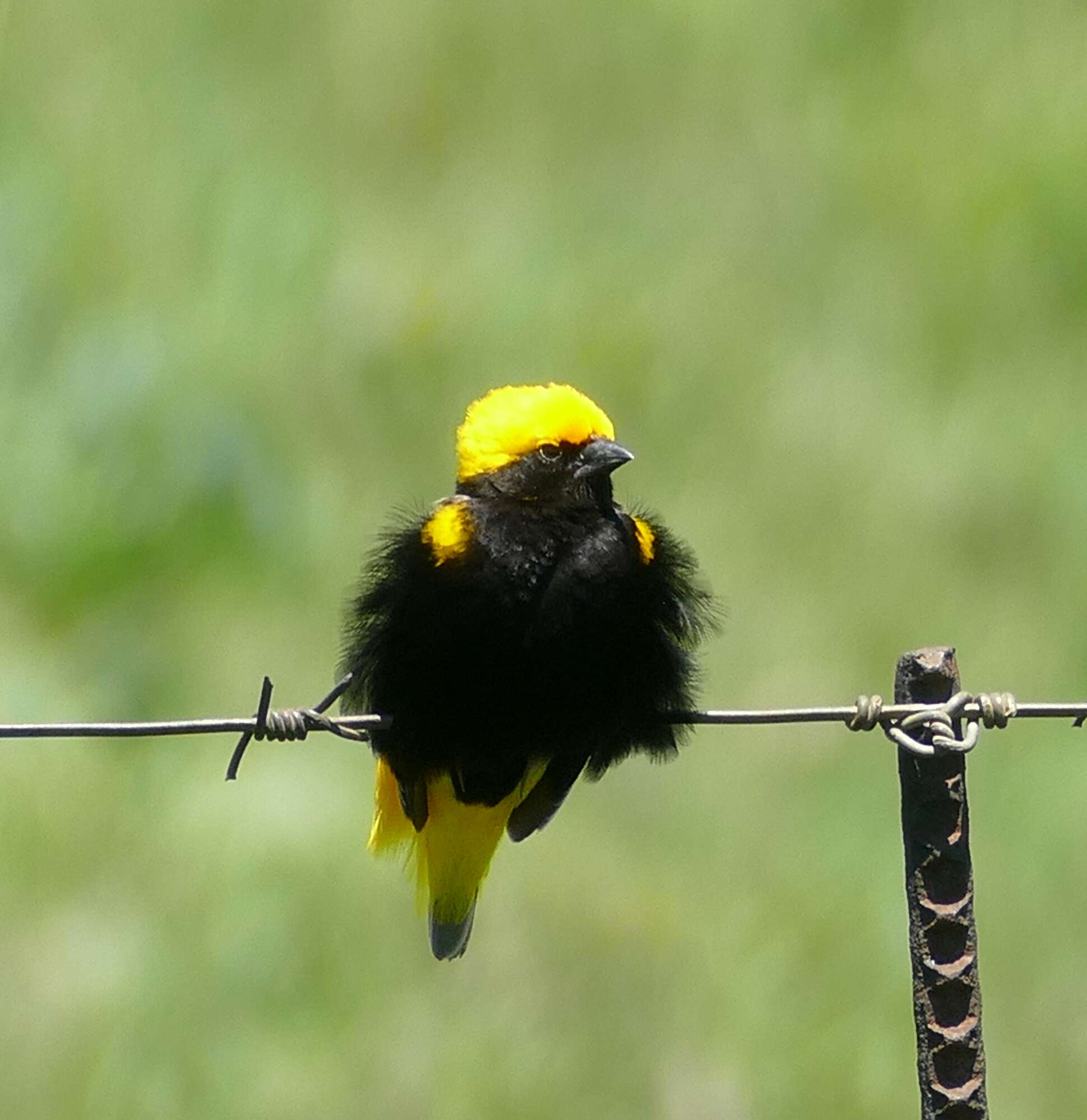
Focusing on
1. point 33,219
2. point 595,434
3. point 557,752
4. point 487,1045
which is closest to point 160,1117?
point 487,1045

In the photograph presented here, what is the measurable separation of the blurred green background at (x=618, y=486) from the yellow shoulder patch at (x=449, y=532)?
61.8 inches

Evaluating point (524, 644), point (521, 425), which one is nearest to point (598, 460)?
point (521, 425)

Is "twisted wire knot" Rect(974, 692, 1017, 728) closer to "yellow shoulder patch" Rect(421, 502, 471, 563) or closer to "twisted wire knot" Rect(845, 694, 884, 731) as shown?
"twisted wire knot" Rect(845, 694, 884, 731)

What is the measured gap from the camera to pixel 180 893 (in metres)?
5.65

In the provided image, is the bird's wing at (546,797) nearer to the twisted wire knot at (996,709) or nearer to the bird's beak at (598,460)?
the bird's beak at (598,460)

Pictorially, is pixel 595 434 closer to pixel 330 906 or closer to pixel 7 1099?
pixel 330 906

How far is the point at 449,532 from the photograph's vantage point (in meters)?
4.09

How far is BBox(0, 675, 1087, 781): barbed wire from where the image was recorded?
2732mm

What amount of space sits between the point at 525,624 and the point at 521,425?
1.56ft

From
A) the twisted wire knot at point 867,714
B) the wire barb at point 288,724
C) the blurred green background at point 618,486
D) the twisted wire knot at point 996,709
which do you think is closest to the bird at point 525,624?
the wire barb at point 288,724

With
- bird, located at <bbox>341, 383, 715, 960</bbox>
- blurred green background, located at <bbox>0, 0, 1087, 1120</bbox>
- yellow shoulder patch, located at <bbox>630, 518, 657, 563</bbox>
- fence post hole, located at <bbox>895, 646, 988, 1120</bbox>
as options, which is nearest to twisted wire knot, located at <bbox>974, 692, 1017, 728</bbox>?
fence post hole, located at <bbox>895, 646, 988, 1120</bbox>

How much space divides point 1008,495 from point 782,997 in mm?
2314

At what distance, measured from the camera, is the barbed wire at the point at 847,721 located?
2.73m

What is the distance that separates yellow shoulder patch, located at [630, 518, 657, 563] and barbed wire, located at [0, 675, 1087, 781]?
1.76 feet
